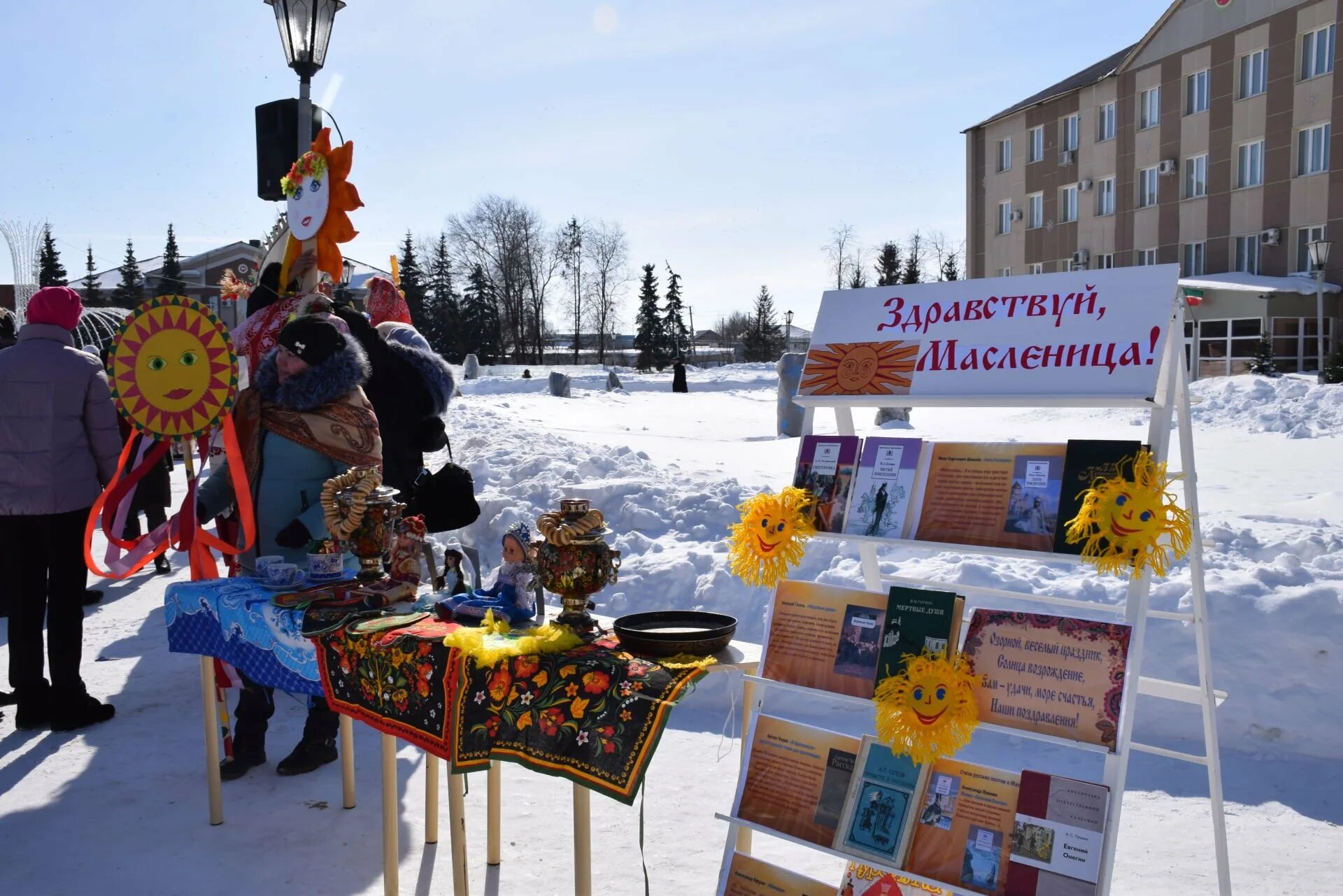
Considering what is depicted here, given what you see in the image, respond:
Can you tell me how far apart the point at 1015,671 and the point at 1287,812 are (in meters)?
2.22

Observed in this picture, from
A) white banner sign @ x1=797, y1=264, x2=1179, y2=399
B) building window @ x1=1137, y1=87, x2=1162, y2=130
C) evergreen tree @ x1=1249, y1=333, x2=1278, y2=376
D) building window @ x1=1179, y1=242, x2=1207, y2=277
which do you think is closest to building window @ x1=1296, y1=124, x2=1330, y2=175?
building window @ x1=1179, y1=242, x2=1207, y2=277

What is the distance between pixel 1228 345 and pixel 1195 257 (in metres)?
3.10

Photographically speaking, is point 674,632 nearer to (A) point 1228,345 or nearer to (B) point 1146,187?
(A) point 1228,345

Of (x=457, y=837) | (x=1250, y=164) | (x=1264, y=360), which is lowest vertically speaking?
(x=457, y=837)

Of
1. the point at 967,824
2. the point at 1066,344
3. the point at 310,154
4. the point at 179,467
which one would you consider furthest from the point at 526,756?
the point at 179,467

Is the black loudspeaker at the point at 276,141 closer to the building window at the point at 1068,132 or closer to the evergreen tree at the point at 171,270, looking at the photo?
the building window at the point at 1068,132

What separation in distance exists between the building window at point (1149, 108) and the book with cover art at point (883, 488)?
2978cm

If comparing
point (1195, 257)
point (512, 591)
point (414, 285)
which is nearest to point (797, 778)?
point (512, 591)

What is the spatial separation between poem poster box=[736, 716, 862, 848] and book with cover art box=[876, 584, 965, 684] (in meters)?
0.29

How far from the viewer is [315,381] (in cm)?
397

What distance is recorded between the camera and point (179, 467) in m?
15.2

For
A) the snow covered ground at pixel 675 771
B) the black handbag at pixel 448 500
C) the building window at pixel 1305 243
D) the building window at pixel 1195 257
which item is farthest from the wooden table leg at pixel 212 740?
the building window at pixel 1195 257

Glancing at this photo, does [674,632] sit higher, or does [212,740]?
[674,632]

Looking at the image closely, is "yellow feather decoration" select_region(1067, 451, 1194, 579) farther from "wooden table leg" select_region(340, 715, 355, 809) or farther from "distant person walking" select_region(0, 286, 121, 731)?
"distant person walking" select_region(0, 286, 121, 731)
